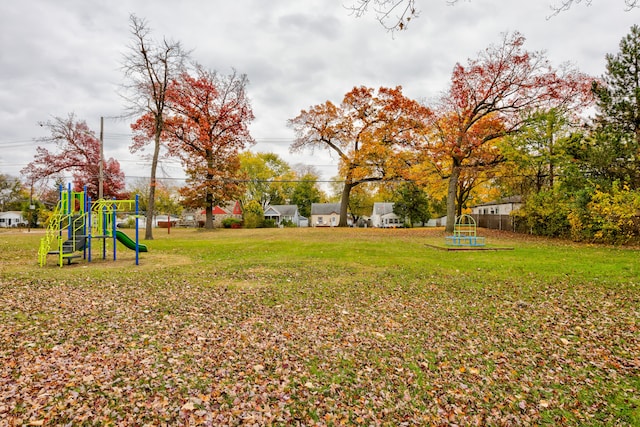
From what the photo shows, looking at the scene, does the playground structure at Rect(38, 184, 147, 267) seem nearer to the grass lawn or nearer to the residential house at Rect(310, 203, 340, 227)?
the grass lawn

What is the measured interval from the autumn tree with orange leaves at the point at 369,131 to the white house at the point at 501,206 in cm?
1154

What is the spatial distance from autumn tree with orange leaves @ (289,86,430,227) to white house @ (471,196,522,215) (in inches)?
454

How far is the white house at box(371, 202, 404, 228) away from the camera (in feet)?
221

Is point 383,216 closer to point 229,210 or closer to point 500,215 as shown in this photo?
point 229,210

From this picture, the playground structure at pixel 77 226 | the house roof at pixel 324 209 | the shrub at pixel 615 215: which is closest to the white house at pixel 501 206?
the shrub at pixel 615 215

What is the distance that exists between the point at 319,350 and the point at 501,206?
38098 millimetres

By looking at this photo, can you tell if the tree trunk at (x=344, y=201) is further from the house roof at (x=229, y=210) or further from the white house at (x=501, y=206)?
the house roof at (x=229, y=210)

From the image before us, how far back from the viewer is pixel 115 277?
9.88 meters

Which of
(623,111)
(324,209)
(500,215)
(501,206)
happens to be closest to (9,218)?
(324,209)

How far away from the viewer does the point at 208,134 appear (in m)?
31.9

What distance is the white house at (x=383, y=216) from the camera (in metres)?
67.3

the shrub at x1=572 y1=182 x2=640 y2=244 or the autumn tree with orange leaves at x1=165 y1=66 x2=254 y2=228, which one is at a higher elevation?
the autumn tree with orange leaves at x1=165 y1=66 x2=254 y2=228

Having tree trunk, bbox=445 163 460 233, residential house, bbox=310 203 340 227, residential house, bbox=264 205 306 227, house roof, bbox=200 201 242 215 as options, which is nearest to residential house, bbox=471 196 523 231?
tree trunk, bbox=445 163 460 233

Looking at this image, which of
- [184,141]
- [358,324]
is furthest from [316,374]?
[184,141]
